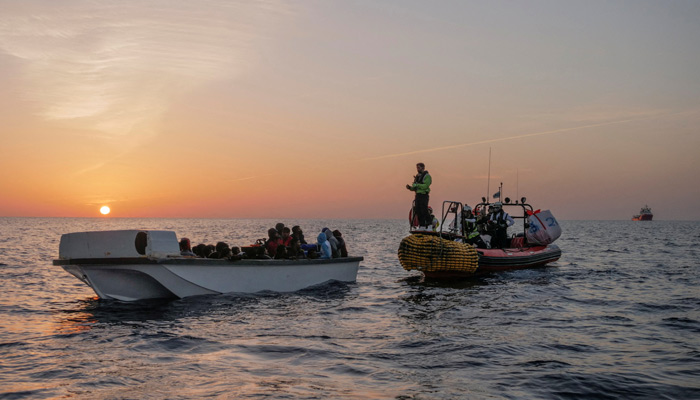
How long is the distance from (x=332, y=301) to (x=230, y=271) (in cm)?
284

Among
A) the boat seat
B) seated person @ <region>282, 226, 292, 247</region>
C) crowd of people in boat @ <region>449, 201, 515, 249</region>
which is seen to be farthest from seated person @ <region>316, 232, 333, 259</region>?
the boat seat

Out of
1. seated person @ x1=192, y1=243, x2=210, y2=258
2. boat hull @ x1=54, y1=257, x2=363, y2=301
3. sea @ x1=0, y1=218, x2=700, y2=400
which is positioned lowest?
sea @ x1=0, y1=218, x2=700, y2=400

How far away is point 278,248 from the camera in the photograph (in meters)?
15.1

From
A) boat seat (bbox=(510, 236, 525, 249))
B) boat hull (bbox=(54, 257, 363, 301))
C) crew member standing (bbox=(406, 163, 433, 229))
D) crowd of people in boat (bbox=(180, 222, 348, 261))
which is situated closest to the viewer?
boat hull (bbox=(54, 257, 363, 301))

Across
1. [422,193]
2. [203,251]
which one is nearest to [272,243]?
[203,251]

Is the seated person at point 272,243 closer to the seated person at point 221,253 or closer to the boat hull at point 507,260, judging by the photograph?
the seated person at point 221,253

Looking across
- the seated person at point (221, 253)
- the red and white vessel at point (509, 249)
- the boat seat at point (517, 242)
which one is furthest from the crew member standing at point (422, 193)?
the seated person at point (221, 253)

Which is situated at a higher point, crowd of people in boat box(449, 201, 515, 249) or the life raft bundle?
crowd of people in boat box(449, 201, 515, 249)

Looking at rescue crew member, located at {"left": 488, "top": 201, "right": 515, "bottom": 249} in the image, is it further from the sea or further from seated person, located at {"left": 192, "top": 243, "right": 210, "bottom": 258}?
seated person, located at {"left": 192, "top": 243, "right": 210, "bottom": 258}

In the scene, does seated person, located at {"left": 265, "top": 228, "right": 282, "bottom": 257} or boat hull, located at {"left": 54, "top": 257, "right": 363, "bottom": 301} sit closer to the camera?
boat hull, located at {"left": 54, "top": 257, "right": 363, "bottom": 301}

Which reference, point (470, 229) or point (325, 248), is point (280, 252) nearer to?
point (325, 248)

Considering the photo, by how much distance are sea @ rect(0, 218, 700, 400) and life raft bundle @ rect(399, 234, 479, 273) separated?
1673 mm

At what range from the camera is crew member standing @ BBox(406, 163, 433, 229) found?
19188 millimetres

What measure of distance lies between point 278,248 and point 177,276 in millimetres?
2910
